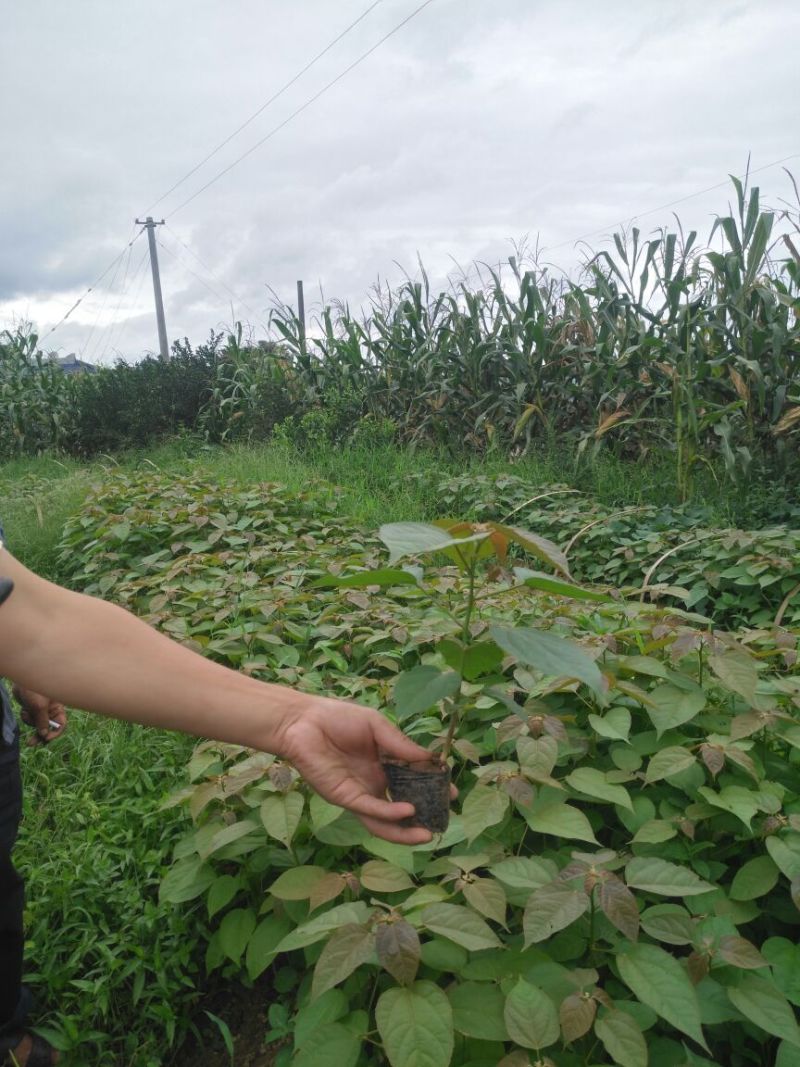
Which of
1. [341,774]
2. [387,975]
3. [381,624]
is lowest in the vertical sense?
[387,975]

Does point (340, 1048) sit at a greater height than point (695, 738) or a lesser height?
lesser

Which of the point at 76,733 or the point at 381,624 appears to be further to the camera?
the point at 76,733

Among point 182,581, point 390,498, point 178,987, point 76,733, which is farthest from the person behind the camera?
point 390,498

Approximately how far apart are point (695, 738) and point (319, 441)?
638 cm

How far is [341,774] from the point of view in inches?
42.1

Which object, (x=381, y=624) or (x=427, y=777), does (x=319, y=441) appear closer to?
(x=381, y=624)

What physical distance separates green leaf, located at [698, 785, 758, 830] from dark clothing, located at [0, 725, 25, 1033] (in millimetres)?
1207

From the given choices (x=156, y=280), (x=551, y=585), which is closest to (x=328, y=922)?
(x=551, y=585)

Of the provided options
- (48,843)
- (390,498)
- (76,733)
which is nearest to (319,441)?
(390,498)

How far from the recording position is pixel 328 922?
1104 millimetres

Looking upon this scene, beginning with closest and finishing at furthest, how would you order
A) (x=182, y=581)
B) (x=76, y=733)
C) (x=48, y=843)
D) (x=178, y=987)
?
(x=178, y=987)
(x=48, y=843)
(x=76, y=733)
(x=182, y=581)

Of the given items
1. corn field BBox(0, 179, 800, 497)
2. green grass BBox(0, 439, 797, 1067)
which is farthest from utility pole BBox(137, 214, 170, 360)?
green grass BBox(0, 439, 797, 1067)

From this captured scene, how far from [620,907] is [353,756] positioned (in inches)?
16.2

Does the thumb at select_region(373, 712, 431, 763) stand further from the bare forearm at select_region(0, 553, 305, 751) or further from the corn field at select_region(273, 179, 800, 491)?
the corn field at select_region(273, 179, 800, 491)
